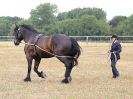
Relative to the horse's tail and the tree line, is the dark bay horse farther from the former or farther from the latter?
the tree line

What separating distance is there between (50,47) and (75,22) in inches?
3220

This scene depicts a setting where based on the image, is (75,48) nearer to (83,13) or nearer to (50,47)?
(50,47)

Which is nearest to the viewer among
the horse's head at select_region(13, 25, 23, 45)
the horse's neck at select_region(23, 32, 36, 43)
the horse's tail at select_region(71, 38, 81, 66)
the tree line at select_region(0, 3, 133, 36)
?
the horse's tail at select_region(71, 38, 81, 66)

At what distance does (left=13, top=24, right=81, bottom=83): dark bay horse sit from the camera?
43.9ft

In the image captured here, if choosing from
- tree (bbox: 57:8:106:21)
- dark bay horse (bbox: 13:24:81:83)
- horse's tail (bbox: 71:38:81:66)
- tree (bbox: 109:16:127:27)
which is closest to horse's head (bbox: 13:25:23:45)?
dark bay horse (bbox: 13:24:81:83)

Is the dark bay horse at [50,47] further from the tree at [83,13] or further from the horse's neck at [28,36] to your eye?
the tree at [83,13]

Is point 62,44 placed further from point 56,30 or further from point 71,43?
point 56,30

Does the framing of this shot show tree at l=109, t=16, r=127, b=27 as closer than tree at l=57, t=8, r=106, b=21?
Yes

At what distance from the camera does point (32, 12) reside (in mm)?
117688

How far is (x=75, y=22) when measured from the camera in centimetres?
9525

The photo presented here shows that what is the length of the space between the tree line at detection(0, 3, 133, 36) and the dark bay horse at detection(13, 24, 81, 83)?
202 ft

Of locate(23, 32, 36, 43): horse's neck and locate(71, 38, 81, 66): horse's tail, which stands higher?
locate(23, 32, 36, 43): horse's neck

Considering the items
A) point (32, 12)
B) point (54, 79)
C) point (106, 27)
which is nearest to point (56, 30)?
point (106, 27)

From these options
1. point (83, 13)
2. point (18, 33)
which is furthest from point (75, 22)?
point (18, 33)
